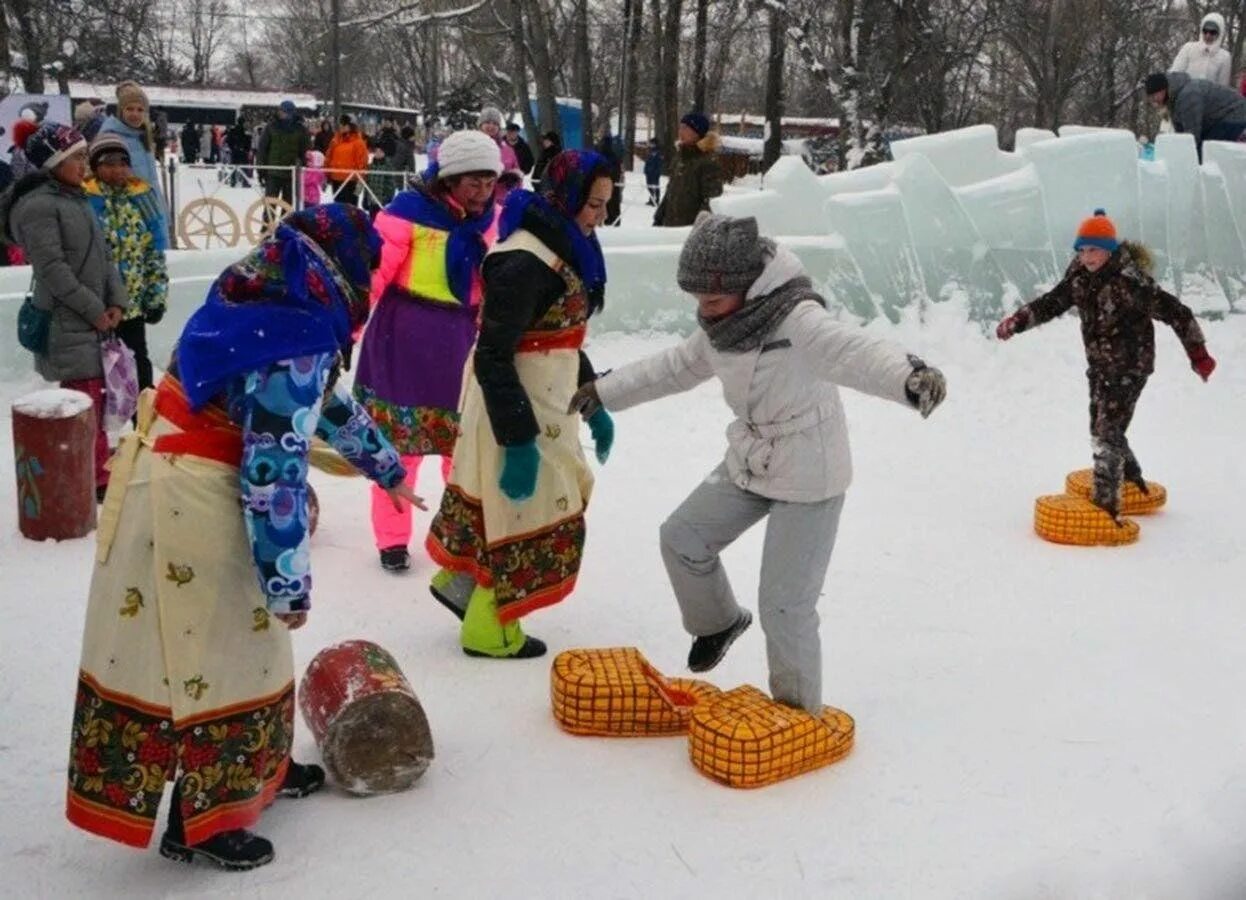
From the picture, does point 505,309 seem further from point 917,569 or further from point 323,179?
point 323,179

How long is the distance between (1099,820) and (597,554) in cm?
279

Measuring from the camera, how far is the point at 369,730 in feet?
11.8

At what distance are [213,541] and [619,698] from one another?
1461 millimetres

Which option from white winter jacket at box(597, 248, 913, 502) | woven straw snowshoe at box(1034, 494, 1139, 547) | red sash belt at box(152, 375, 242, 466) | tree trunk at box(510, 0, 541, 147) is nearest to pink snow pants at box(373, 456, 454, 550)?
white winter jacket at box(597, 248, 913, 502)

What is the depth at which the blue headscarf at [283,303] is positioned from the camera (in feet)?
9.57

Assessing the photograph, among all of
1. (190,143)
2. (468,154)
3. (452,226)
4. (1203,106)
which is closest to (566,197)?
(468,154)

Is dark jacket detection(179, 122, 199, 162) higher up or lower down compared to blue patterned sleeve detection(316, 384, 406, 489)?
higher up

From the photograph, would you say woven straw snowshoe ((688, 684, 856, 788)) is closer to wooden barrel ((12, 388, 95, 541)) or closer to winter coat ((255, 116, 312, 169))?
wooden barrel ((12, 388, 95, 541))

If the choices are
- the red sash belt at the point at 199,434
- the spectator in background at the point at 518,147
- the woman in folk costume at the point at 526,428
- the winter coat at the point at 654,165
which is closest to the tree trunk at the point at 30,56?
the winter coat at the point at 654,165

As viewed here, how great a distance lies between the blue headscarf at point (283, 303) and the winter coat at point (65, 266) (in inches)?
127

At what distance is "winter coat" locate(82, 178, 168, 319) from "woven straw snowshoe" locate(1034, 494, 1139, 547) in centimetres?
438

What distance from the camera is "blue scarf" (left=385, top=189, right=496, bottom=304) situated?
16.7ft

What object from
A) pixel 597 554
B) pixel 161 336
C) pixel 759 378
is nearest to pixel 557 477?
pixel 759 378

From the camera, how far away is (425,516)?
6.36 m
